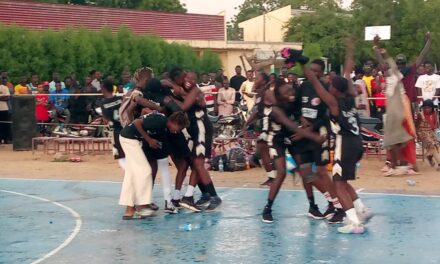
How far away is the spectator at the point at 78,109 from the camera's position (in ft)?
64.5

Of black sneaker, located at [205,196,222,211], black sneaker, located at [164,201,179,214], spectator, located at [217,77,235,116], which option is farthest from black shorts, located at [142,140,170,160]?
spectator, located at [217,77,235,116]

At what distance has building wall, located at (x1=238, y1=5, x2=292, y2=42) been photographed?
54.1 meters

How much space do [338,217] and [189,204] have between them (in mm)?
2137

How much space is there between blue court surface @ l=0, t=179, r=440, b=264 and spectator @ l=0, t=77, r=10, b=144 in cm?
825

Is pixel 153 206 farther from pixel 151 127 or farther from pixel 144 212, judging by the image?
pixel 151 127

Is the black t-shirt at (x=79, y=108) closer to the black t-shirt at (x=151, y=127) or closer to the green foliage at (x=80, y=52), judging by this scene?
the green foliage at (x=80, y=52)

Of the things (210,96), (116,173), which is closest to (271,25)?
(210,96)

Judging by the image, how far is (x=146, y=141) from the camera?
32.3 feet

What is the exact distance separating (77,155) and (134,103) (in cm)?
824

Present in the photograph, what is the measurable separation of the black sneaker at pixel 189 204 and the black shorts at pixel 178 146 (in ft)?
1.90

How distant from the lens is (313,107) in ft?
30.1

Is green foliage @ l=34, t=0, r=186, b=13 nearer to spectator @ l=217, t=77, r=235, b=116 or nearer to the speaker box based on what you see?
the speaker box

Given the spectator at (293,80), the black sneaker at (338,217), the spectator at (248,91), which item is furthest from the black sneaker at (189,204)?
the spectator at (248,91)

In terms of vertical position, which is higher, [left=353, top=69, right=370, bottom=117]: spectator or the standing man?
the standing man
